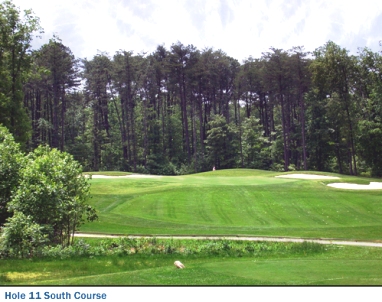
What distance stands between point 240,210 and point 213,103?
5437 cm

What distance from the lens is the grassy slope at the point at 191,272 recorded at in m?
8.95

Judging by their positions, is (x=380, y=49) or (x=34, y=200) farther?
(x=380, y=49)

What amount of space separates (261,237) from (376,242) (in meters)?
4.96

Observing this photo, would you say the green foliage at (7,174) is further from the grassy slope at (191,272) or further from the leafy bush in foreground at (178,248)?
the grassy slope at (191,272)

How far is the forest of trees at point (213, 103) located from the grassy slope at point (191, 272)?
38.5 m

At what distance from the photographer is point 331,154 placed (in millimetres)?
56719

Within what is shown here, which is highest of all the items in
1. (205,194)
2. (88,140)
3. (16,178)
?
(88,140)

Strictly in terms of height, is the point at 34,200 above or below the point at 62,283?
above

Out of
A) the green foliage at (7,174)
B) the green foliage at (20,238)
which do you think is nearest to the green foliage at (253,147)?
the green foliage at (7,174)

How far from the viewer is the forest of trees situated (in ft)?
166

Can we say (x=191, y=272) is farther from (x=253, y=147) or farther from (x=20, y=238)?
(x=253, y=147)

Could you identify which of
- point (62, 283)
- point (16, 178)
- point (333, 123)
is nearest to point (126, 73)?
point (333, 123)

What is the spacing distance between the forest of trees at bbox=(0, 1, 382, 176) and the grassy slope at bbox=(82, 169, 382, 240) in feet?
84.5

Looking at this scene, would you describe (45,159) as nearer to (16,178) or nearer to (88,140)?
(16,178)
